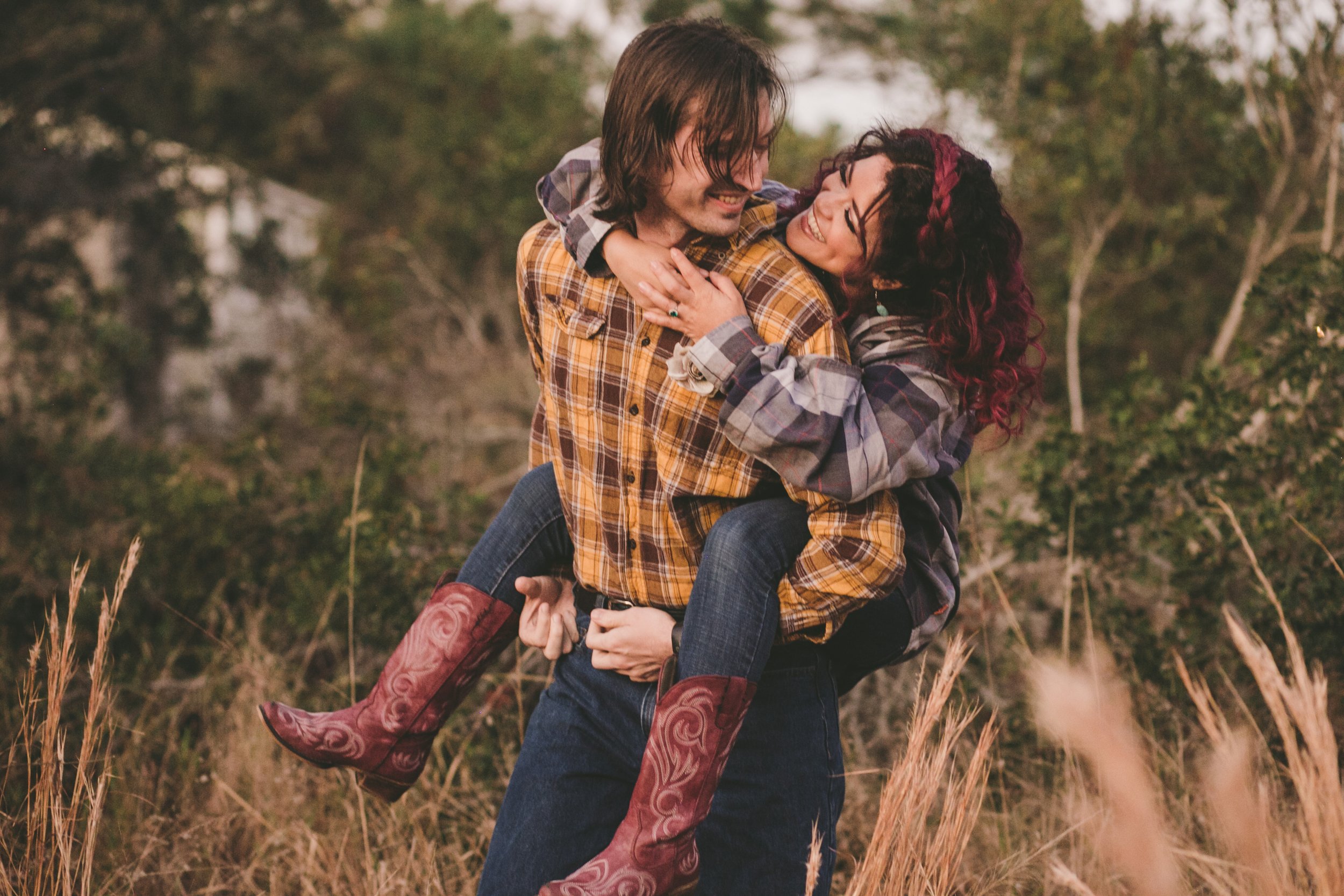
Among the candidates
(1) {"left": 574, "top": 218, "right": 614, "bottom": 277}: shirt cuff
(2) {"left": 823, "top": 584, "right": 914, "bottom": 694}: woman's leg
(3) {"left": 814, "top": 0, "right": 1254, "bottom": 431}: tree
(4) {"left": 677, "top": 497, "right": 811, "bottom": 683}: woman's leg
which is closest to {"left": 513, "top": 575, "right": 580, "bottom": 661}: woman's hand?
(4) {"left": 677, "top": 497, "right": 811, "bottom": 683}: woman's leg

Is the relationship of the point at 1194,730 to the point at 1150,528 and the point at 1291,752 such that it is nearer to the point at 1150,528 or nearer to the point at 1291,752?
the point at 1150,528

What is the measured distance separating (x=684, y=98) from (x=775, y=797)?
1.21 m

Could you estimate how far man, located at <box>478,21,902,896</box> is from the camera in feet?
5.26

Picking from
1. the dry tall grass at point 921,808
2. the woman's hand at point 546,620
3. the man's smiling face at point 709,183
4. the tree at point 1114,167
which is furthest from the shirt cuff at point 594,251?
the tree at point 1114,167

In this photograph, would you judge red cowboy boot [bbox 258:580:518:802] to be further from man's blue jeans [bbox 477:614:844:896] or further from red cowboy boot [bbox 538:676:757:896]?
red cowboy boot [bbox 538:676:757:896]

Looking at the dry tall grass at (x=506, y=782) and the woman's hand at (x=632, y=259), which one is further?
the woman's hand at (x=632, y=259)

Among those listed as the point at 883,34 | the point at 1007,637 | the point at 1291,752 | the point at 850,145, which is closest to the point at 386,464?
the point at 1007,637

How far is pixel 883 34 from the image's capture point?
11.9 meters

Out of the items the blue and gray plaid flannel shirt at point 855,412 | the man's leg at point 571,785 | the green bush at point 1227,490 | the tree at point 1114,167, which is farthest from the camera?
the tree at point 1114,167

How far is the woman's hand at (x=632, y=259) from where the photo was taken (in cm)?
173

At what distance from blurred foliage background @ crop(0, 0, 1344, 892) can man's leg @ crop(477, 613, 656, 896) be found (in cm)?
151

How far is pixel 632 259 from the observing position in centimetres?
174

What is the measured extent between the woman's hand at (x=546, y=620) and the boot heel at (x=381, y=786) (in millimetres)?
380

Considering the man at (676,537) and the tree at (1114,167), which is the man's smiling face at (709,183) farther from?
the tree at (1114,167)
